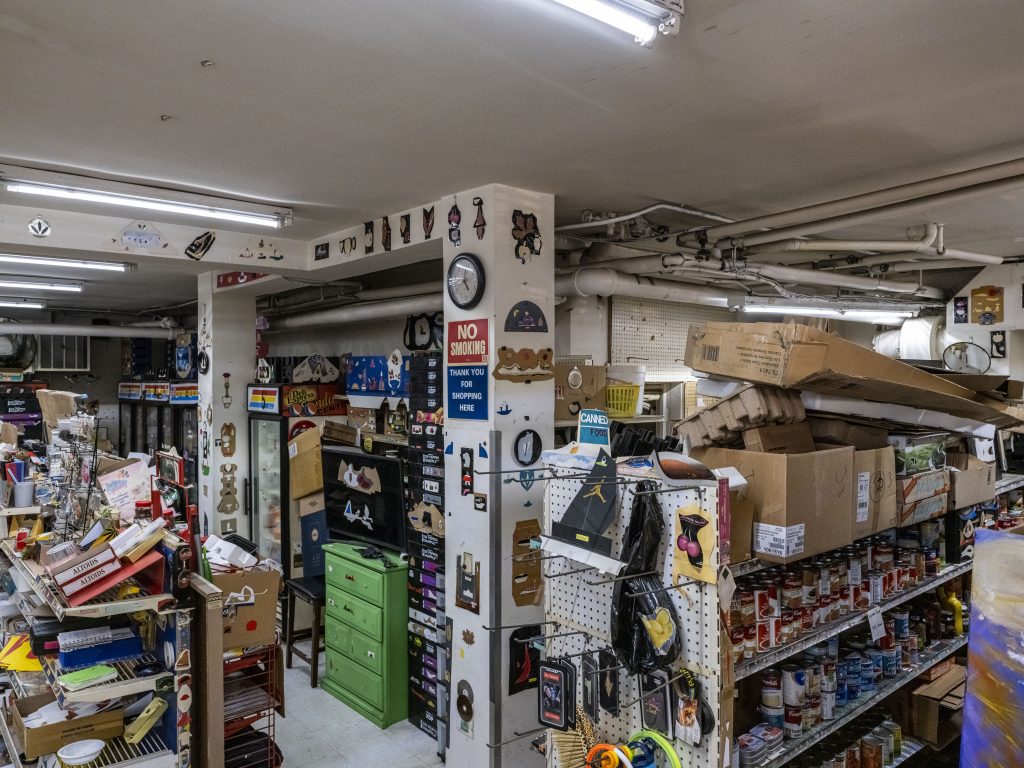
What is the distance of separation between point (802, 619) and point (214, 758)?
8.84ft

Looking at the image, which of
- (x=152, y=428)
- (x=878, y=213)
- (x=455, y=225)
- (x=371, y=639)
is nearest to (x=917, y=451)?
(x=878, y=213)

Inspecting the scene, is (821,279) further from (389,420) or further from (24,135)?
(24,135)

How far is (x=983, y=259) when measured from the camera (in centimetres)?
593

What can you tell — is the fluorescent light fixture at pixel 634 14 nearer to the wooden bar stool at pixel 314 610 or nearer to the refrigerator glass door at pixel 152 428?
the wooden bar stool at pixel 314 610

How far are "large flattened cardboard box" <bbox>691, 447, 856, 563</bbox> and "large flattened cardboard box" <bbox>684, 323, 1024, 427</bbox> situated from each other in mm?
294

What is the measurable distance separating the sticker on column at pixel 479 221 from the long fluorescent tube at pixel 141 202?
1.36m

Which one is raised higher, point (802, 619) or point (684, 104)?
point (684, 104)

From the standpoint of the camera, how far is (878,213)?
434 cm

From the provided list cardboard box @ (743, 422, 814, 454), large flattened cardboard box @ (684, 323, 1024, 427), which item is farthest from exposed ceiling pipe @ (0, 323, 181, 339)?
cardboard box @ (743, 422, 814, 454)

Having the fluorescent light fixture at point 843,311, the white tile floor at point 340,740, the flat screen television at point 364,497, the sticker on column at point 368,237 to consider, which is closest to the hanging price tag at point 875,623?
the white tile floor at point 340,740

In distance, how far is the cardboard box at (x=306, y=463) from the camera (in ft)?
20.2

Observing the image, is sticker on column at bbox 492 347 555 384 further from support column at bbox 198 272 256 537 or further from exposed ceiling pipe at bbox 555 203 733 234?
support column at bbox 198 272 256 537

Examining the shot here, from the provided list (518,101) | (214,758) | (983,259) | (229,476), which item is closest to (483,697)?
(214,758)

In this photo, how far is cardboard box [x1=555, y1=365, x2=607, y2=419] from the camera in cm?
460
